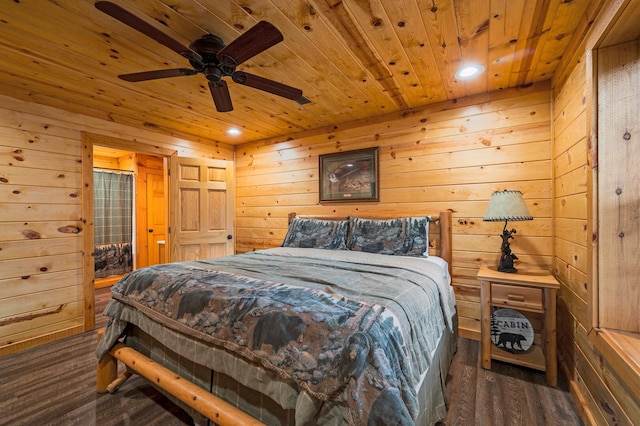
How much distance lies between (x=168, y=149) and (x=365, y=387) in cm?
391

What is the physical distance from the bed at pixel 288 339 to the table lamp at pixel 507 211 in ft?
1.79

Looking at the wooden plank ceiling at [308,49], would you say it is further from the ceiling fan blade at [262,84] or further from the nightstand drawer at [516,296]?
the nightstand drawer at [516,296]

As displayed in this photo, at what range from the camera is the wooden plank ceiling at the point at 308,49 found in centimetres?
157

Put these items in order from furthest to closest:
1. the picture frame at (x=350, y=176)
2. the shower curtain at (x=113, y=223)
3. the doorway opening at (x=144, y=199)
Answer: the doorway opening at (x=144, y=199), the shower curtain at (x=113, y=223), the picture frame at (x=350, y=176)

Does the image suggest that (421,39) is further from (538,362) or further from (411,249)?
(538,362)

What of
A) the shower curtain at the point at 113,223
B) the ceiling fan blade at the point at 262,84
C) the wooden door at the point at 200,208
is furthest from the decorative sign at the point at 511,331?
the shower curtain at the point at 113,223

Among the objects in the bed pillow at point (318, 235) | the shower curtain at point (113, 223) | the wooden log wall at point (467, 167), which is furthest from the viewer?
the shower curtain at point (113, 223)

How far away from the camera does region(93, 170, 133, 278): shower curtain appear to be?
4.72m

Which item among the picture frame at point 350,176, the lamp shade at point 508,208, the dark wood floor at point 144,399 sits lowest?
the dark wood floor at point 144,399

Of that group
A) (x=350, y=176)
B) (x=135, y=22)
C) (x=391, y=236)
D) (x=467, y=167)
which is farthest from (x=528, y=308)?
(x=135, y=22)

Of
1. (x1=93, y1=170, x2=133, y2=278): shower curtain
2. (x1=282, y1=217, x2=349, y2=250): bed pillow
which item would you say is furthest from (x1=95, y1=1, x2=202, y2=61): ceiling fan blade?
(x1=93, y1=170, x2=133, y2=278): shower curtain

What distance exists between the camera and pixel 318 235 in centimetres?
304

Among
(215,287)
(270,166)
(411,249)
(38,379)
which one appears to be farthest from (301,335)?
(270,166)

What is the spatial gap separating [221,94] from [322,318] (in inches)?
68.6
